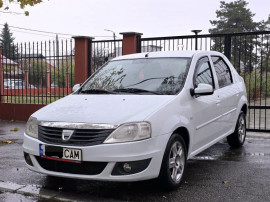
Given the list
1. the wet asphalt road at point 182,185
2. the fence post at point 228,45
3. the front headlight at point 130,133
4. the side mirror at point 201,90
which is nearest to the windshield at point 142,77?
the side mirror at point 201,90

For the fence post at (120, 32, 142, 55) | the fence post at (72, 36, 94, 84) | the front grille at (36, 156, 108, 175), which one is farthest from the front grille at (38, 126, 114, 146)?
the fence post at (72, 36, 94, 84)

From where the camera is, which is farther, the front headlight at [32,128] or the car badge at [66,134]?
the front headlight at [32,128]

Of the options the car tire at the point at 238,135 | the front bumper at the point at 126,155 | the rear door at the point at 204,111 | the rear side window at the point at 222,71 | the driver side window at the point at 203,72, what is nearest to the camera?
the front bumper at the point at 126,155

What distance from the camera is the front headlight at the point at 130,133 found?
3836 millimetres

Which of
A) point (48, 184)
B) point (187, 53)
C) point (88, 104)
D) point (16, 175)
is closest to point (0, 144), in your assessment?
point (16, 175)

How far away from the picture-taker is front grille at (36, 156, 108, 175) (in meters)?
3.89

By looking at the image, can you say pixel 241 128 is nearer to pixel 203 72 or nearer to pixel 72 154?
pixel 203 72

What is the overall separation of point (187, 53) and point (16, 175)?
304 cm

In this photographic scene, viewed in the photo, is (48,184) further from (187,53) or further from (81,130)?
(187,53)

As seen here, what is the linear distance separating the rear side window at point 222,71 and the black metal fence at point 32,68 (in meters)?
4.83

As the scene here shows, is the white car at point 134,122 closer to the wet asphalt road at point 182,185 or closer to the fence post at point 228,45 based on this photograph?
the wet asphalt road at point 182,185

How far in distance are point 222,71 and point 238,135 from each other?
136cm

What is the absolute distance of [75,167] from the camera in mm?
3977

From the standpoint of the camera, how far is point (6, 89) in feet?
37.5
